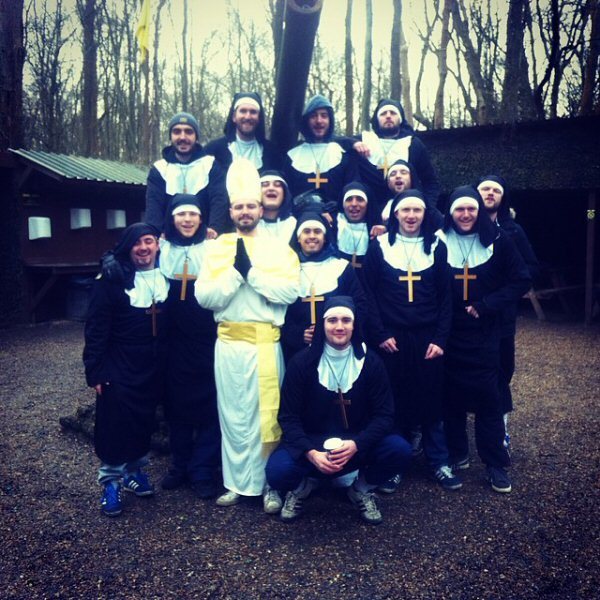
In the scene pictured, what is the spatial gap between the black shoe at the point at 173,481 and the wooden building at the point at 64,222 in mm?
7855

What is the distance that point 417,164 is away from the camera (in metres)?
4.82

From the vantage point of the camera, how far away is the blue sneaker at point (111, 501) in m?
3.62

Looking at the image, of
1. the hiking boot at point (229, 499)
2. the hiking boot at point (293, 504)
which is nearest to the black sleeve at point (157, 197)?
the hiking boot at point (229, 499)

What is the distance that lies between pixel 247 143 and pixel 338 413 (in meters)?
2.36

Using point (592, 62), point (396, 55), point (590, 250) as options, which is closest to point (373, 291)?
point (590, 250)

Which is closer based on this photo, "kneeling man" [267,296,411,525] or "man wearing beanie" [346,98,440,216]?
"kneeling man" [267,296,411,525]

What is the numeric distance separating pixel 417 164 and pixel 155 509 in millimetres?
3240

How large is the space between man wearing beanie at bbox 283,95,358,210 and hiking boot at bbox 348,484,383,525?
7.34ft

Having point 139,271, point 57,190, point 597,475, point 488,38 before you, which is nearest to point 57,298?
point 57,190

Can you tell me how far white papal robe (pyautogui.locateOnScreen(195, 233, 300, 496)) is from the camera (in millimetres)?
3670

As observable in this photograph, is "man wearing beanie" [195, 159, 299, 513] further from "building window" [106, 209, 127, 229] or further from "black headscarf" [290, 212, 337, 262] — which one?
"building window" [106, 209, 127, 229]

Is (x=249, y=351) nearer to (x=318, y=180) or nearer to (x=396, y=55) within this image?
(x=318, y=180)

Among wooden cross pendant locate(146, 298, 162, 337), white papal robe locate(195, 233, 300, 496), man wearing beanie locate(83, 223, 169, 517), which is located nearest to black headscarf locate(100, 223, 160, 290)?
man wearing beanie locate(83, 223, 169, 517)

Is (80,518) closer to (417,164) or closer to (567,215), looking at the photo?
(417,164)
